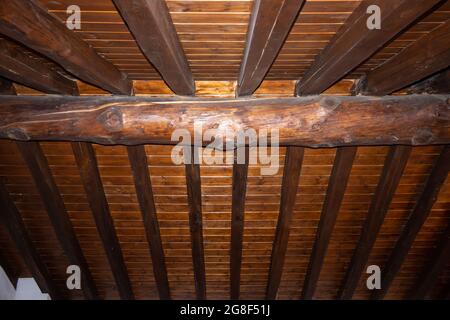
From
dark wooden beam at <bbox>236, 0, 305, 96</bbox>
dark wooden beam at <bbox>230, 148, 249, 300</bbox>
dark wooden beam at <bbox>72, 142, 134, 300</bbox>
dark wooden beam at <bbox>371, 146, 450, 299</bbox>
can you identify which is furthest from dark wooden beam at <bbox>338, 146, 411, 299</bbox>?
dark wooden beam at <bbox>72, 142, 134, 300</bbox>

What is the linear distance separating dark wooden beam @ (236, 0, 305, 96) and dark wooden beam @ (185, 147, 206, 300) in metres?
1.11

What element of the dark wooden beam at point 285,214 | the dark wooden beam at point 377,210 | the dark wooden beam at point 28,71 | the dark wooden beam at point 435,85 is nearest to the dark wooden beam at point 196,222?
the dark wooden beam at point 285,214

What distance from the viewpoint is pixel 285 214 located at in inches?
143

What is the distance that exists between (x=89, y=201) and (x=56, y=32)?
194 centimetres

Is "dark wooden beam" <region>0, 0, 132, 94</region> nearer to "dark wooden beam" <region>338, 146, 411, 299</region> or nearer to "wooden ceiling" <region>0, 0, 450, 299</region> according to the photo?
"wooden ceiling" <region>0, 0, 450, 299</region>

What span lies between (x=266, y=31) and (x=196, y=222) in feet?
7.80

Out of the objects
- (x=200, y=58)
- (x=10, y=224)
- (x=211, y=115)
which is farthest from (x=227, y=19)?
(x=10, y=224)

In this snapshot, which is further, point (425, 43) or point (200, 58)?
point (200, 58)

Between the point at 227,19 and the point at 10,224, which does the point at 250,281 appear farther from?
the point at 227,19

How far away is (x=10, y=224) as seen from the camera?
3.72 meters

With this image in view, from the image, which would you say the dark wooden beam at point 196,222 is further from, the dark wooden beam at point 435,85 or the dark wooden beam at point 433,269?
the dark wooden beam at point 433,269

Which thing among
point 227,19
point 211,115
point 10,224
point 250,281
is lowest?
point 250,281

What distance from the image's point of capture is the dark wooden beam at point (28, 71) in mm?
2342

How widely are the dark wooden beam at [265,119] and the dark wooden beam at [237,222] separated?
2.20 feet
